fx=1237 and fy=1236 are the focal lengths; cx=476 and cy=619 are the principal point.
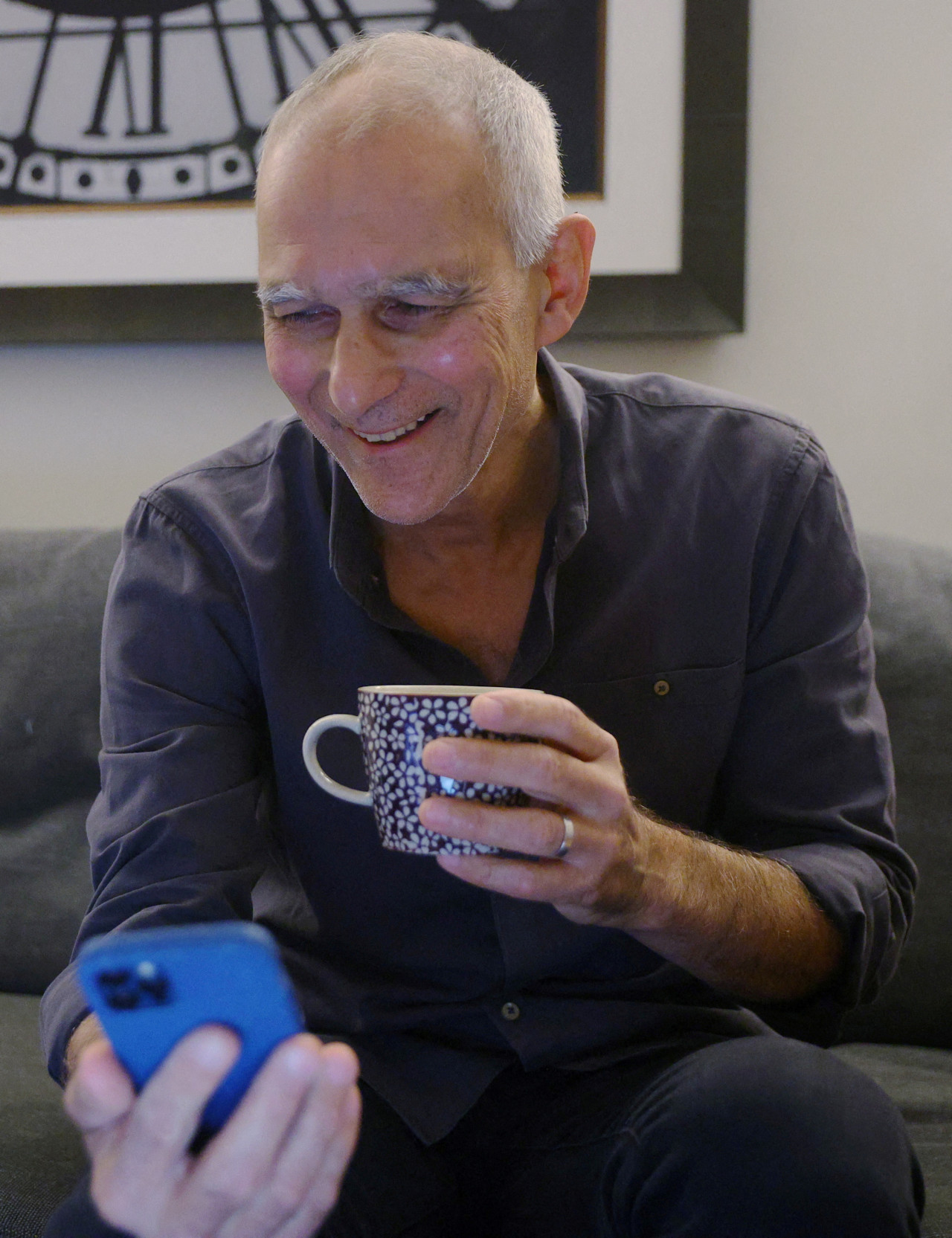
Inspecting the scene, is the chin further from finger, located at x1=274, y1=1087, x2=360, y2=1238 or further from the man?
finger, located at x1=274, y1=1087, x2=360, y2=1238

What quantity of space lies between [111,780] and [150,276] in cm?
99

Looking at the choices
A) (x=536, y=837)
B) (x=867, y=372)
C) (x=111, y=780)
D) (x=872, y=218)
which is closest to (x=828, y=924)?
(x=536, y=837)

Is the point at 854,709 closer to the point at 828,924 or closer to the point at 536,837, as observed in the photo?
the point at 828,924

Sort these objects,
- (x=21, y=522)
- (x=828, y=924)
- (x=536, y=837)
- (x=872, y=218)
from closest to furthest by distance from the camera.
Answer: (x=536, y=837) < (x=828, y=924) < (x=872, y=218) < (x=21, y=522)

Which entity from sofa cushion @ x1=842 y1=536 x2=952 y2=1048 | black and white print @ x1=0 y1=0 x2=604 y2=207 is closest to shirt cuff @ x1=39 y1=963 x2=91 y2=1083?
sofa cushion @ x1=842 y1=536 x2=952 y2=1048

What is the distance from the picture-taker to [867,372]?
1.72 meters

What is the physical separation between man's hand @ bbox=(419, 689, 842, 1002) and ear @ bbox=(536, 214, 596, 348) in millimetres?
482

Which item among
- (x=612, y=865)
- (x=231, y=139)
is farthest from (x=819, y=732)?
(x=231, y=139)

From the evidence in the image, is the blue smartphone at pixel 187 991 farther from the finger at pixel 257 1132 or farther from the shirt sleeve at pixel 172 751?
the shirt sleeve at pixel 172 751

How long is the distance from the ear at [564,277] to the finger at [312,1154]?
2.42 ft

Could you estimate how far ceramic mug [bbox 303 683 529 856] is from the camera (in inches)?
28.7

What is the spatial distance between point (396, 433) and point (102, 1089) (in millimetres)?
582

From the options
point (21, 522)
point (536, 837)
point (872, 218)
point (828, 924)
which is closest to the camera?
point (536, 837)

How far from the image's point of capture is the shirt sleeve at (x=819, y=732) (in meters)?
1.04
